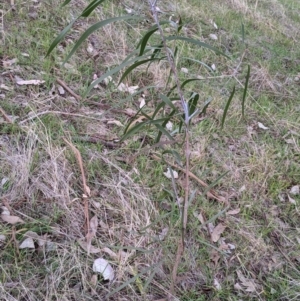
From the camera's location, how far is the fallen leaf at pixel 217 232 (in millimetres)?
1780

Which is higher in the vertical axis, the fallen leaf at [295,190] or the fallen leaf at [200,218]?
the fallen leaf at [295,190]

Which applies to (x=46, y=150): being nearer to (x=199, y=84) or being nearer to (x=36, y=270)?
(x=36, y=270)

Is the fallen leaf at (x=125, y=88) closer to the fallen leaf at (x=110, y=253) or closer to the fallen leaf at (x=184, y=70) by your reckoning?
the fallen leaf at (x=184, y=70)

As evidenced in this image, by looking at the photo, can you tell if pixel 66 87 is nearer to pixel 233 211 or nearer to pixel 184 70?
pixel 184 70

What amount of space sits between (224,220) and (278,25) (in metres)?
3.39

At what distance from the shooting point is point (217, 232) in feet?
5.96

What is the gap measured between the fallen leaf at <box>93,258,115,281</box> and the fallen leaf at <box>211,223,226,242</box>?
57 cm

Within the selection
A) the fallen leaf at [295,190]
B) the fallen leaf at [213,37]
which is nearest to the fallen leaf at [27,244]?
the fallen leaf at [295,190]

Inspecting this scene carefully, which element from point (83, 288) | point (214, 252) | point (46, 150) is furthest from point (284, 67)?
point (83, 288)

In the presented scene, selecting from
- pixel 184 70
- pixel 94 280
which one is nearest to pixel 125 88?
pixel 184 70

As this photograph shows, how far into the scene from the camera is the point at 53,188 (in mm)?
1651

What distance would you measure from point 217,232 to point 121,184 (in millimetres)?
560

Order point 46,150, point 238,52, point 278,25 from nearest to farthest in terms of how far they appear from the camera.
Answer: point 46,150 → point 238,52 → point 278,25

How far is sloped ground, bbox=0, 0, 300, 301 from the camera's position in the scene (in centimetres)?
146
